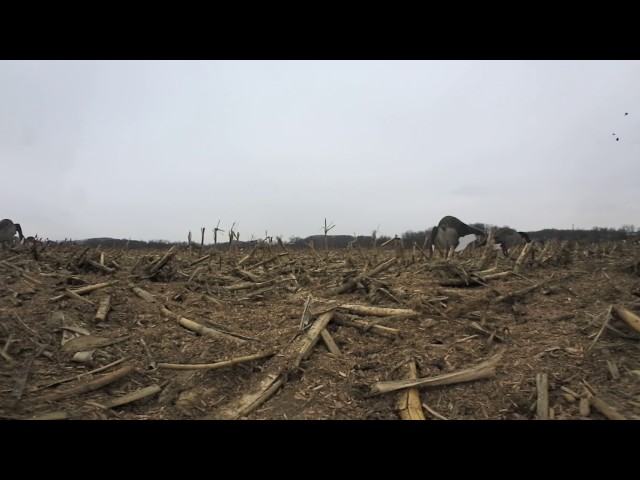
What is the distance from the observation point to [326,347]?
189 inches

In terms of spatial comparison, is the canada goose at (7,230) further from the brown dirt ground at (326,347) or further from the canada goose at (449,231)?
the canada goose at (449,231)

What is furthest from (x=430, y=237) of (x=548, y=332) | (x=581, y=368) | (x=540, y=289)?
(x=581, y=368)

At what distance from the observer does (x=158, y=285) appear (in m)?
7.38

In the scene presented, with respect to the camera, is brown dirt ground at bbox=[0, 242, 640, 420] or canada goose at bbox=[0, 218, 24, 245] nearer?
brown dirt ground at bbox=[0, 242, 640, 420]

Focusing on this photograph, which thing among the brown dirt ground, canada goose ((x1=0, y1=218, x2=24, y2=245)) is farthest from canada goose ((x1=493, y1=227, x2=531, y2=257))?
canada goose ((x1=0, y1=218, x2=24, y2=245))

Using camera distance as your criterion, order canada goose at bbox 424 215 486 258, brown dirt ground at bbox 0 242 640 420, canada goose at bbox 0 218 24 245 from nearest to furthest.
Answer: brown dirt ground at bbox 0 242 640 420, canada goose at bbox 424 215 486 258, canada goose at bbox 0 218 24 245

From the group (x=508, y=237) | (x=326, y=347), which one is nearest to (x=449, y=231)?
(x=508, y=237)

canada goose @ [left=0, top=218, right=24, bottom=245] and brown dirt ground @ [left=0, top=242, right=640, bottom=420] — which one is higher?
canada goose @ [left=0, top=218, right=24, bottom=245]

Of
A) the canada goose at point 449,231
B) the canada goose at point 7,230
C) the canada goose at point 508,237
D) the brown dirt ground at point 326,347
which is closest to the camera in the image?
the brown dirt ground at point 326,347

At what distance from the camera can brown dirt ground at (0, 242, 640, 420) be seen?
12.1 ft

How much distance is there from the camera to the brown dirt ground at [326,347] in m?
3.69

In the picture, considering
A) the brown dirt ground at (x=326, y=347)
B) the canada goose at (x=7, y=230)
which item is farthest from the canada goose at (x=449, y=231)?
the canada goose at (x=7, y=230)

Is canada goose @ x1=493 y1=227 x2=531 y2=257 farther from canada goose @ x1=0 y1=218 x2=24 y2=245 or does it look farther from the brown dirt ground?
canada goose @ x1=0 y1=218 x2=24 y2=245
